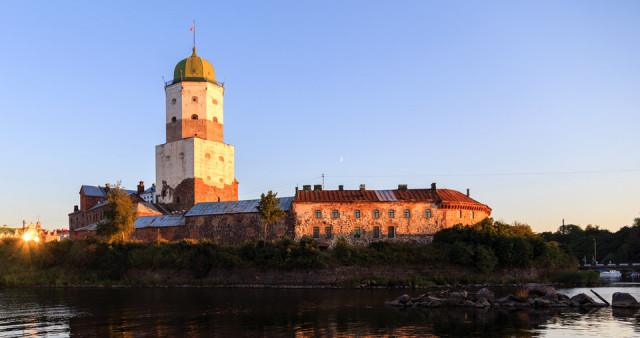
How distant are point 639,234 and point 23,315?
88.6 m

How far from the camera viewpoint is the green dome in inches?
2886

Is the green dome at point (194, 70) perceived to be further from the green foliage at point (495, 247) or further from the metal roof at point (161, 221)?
the green foliage at point (495, 247)

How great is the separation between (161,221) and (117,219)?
8615 millimetres

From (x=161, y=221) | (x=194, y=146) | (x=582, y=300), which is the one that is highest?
(x=194, y=146)

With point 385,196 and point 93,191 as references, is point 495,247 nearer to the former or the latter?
point 385,196

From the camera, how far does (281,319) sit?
25.3m

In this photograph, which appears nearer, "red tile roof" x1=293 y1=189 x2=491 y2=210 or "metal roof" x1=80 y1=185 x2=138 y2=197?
"red tile roof" x1=293 y1=189 x2=491 y2=210

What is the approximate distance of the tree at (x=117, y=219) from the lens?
53.3 meters

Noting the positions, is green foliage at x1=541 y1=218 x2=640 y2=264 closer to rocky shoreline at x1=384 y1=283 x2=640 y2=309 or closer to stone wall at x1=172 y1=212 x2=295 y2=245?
stone wall at x1=172 y1=212 x2=295 y2=245

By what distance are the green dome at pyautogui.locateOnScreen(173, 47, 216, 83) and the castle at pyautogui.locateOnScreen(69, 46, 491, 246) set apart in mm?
127

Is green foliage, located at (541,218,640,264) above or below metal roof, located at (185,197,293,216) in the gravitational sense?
below

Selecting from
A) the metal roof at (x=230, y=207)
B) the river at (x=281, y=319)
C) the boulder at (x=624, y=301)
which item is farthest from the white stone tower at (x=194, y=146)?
the boulder at (x=624, y=301)

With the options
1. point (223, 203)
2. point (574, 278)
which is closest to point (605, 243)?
point (574, 278)

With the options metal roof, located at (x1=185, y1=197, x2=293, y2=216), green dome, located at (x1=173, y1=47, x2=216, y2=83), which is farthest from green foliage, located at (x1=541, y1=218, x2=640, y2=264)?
green dome, located at (x1=173, y1=47, x2=216, y2=83)
